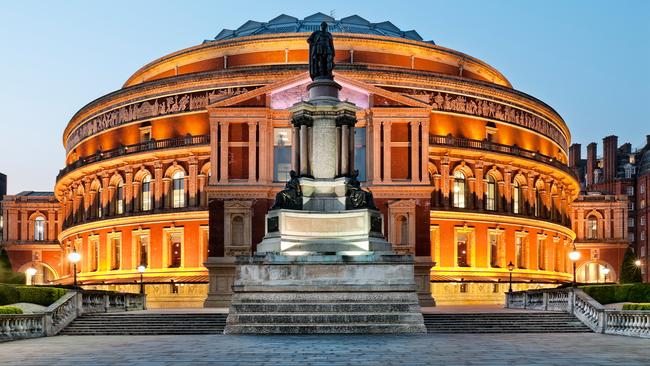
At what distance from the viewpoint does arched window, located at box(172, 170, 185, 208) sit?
7562 cm

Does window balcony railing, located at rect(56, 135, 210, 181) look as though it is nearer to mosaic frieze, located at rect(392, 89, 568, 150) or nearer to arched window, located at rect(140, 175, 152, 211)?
arched window, located at rect(140, 175, 152, 211)

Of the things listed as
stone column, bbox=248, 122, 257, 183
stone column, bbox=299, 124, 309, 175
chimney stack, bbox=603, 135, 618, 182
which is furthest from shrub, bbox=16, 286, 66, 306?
chimney stack, bbox=603, 135, 618, 182

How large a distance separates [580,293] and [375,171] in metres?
25.8

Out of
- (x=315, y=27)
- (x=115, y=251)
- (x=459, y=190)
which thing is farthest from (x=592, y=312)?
(x=315, y=27)

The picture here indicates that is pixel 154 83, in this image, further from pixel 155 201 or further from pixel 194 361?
pixel 194 361

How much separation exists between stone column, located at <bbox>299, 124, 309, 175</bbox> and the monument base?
4.76 m

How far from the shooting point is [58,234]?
3824 inches

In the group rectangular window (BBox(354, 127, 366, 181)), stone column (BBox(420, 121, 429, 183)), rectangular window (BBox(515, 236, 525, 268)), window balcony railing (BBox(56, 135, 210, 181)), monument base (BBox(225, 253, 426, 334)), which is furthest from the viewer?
rectangular window (BBox(515, 236, 525, 268))

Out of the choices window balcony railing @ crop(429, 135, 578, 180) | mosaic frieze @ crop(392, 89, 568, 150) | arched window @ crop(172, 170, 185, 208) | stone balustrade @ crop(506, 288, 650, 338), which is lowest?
stone balustrade @ crop(506, 288, 650, 338)

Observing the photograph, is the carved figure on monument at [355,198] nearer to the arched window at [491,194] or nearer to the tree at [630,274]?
→ the arched window at [491,194]

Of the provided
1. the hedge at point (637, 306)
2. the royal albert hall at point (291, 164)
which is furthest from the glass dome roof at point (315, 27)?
the hedge at point (637, 306)

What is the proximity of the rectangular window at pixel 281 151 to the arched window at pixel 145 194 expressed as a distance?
16671 mm

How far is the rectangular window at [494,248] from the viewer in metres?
74.8

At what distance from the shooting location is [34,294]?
42.1 metres
